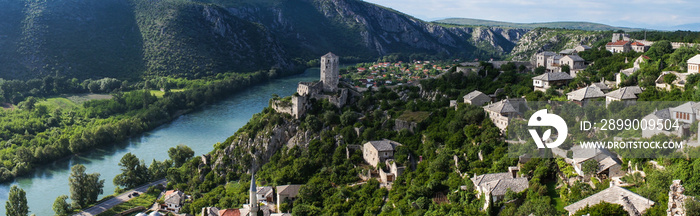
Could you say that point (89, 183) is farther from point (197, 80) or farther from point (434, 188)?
point (197, 80)

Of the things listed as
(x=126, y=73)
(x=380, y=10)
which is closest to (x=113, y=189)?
(x=126, y=73)

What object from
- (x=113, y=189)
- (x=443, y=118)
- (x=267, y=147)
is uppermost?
(x=443, y=118)

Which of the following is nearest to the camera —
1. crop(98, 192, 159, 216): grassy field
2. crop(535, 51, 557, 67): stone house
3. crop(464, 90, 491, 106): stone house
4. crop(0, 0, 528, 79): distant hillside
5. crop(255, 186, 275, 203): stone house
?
crop(255, 186, 275, 203): stone house

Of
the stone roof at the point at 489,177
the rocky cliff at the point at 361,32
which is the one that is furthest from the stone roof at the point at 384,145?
the rocky cliff at the point at 361,32

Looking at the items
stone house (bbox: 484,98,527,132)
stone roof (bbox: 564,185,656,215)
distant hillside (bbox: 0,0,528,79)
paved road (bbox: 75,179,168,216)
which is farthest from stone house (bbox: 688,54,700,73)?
distant hillside (bbox: 0,0,528,79)

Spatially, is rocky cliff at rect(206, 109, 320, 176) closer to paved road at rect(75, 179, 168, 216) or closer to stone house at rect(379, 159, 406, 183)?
paved road at rect(75, 179, 168, 216)

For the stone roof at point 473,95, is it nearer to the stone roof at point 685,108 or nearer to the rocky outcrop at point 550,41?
the stone roof at point 685,108
